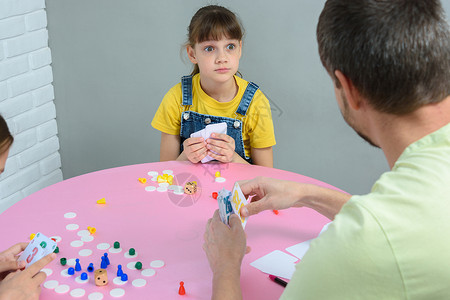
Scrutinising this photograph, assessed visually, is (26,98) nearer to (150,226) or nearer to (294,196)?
(150,226)

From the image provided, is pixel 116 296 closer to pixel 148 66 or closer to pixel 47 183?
pixel 148 66

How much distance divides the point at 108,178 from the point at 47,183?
4.79 feet

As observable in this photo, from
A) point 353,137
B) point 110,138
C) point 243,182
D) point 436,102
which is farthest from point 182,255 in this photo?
point 110,138

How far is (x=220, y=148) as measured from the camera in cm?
199

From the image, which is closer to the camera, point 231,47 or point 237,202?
point 237,202

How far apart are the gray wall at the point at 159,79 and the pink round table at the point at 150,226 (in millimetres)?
958

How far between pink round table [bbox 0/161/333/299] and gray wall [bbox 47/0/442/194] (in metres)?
0.96

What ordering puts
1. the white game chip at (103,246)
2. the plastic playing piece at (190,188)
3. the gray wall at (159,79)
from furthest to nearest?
the gray wall at (159,79)
the plastic playing piece at (190,188)
the white game chip at (103,246)

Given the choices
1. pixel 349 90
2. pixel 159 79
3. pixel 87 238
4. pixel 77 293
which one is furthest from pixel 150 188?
pixel 159 79

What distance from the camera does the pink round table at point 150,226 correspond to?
1.30 m

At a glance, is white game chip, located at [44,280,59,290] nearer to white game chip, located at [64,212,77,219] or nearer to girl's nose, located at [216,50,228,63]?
white game chip, located at [64,212,77,219]

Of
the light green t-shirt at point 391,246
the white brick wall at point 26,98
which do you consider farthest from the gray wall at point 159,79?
the light green t-shirt at point 391,246

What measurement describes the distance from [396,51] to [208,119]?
4.28 ft

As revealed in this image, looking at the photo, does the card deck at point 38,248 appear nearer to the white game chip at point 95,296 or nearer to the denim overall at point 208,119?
the white game chip at point 95,296
